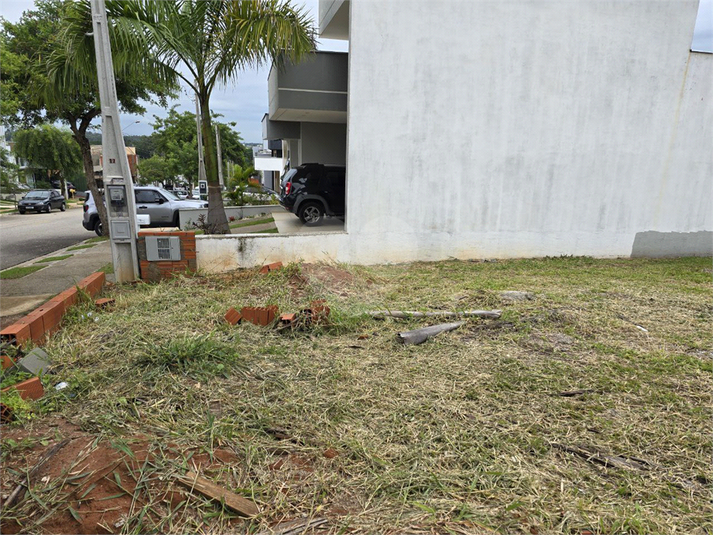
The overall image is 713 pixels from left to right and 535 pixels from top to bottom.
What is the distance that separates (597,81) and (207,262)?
332 inches

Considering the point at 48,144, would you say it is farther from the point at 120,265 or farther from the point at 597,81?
the point at 597,81

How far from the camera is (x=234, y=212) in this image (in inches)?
734

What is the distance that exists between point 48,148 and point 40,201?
26.5 ft

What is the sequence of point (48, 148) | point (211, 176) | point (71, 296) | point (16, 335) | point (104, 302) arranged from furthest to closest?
1. point (48, 148)
2. point (211, 176)
3. point (104, 302)
4. point (71, 296)
5. point (16, 335)

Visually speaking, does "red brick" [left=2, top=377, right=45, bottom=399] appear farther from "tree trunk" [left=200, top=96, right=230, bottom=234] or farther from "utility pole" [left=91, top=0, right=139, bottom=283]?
"tree trunk" [left=200, top=96, right=230, bottom=234]

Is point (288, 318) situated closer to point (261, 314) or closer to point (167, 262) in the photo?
point (261, 314)

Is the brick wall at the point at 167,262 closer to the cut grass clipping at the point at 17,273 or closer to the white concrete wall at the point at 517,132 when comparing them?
the white concrete wall at the point at 517,132

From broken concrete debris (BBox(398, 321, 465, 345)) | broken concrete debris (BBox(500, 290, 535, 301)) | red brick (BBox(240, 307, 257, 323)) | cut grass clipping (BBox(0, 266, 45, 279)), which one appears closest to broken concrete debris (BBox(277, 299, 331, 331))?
red brick (BBox(240, 307, 257, 323))

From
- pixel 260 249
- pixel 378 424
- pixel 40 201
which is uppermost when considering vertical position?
pixel 260 249

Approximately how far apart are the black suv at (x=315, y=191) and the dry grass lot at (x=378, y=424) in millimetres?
5968

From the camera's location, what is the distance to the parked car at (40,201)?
93.2ft

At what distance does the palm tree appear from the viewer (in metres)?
6.66

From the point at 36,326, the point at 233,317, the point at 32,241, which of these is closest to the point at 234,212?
the point at 32,241

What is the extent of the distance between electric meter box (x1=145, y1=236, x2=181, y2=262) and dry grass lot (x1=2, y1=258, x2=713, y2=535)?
1363 millimetres
